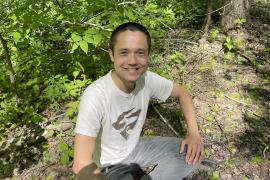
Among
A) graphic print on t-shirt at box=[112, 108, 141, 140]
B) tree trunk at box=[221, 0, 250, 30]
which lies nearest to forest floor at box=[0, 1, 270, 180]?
tree trunk at box=[221, 0, 250, 30]

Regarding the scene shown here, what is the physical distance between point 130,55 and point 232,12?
4.24 metres

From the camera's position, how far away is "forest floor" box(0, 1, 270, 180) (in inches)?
140

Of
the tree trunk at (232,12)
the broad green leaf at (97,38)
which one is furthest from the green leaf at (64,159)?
the tree trunk at (232,12)

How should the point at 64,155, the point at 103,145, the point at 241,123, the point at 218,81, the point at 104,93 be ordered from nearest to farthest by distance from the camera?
the point at 104,93 → the point at 103,145 → the point at 64,155 → the point at 241,123 → the point at 218,81

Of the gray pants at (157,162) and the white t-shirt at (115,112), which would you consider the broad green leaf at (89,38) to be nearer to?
the white t-shirt at (115,112)

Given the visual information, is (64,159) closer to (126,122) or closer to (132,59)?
(126,122)

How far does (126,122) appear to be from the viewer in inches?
105

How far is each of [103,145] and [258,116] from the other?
240 centimetres

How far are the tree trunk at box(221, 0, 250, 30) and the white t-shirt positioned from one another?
367 cm

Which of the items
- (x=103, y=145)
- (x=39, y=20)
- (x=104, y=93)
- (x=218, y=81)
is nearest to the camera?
(x=104, y=93)

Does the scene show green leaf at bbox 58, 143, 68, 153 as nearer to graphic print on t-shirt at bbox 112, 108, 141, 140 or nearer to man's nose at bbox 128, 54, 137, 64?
graphic print on t-shirt at bbox 112, 108, 141, 140

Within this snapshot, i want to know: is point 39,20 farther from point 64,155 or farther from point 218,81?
point 218,81

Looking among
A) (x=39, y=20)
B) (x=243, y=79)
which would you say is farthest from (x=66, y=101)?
(x=243, y=79)

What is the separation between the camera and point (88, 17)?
375 cm
